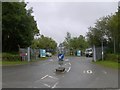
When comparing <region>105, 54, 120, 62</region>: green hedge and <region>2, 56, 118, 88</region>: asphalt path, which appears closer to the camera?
<region>2, 56, 118, 88</region>: asphalt path

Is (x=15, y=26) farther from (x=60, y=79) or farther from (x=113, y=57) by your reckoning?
(x=60, y=79)

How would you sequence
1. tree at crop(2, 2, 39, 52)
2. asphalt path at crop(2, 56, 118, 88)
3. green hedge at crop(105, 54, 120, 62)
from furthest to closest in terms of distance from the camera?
1. tree at crop(2, 2, 39, 52)
2. green hedge at crop(105, 54, 120, 62)
3. asphalt path at crop(2, 56, 118, 88)

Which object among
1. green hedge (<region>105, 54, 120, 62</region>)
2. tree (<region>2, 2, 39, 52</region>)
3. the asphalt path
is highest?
tree (<region>2, 2, 39, 52</region>)

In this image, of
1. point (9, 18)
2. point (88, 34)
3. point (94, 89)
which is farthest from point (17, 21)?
Answer: point (94, 89)

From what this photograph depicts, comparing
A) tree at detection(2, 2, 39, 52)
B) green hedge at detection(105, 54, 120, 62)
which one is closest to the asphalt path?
green hedge at detection(105, 54, 120, 62)

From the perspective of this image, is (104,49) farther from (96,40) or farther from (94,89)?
(94,89)

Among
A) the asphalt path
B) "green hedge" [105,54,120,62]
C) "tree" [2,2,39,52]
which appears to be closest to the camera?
the asphalt path

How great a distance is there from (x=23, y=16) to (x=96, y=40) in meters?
17.6

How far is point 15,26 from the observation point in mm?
57969

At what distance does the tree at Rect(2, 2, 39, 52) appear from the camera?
56062 millimetres

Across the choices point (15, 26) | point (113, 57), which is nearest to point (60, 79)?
point (113, 57)

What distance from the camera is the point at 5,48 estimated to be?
2537 inches

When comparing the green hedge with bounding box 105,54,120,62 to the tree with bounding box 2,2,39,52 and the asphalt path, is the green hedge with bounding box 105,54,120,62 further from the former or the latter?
the asphalt path

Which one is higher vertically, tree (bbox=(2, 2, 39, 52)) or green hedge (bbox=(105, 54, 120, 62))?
tree (bbox=(2, 2, 39, 52))
